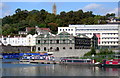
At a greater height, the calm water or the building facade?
the building facade

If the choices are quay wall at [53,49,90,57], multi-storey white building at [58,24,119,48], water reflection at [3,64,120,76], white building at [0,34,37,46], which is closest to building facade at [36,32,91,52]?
quay wall at [53,49,90,57]

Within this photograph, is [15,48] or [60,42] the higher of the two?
[60,42]

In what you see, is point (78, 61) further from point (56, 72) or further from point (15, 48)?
point (15, 48)

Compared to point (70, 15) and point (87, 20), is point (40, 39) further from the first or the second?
point (70, 15)

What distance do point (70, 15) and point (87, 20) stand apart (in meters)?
8.06

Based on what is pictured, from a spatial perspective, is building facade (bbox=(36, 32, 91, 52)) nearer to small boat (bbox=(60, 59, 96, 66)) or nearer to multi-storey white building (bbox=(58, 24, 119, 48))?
multi-storey white building (bbox=(58, 24, 119, 48))

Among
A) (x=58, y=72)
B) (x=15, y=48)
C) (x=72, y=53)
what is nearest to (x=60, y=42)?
(x=72, y=53)

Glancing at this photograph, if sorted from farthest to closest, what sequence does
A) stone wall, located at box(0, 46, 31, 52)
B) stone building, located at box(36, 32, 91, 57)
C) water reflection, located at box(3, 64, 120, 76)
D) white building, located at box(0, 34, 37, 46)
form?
white building, located at box(0, 34, 37, 46) → stone wall, located at box(0, 46, 31, 52) → stone building, located at box(36, 32, 91, 57) → water reflection, located at box(3, 64, 120, 76)

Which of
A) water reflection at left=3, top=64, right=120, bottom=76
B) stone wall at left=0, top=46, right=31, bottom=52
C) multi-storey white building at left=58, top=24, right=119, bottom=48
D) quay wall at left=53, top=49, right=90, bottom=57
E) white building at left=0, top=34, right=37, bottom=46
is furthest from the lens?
white building at left=0, top=34, right=37, bottom=46

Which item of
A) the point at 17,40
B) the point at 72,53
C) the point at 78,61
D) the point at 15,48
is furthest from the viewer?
the point at 17,40

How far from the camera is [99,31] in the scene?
193 feet

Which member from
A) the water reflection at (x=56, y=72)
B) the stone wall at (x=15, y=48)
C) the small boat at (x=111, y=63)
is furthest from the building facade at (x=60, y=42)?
the water reflection at (x=56, y=72)

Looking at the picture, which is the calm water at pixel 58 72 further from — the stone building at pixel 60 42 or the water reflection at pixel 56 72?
the stone building at pixel 60 42

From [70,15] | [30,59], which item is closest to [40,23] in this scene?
[70,15]
